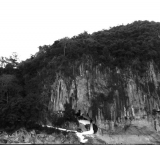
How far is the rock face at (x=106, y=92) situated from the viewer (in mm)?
23094

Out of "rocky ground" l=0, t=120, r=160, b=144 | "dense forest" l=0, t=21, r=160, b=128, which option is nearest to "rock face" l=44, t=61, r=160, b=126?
"dense forest" l=0, t=21, r=160, b=128

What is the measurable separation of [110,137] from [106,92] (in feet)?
18.8

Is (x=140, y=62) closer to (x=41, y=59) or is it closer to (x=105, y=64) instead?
(x=105, y=64)

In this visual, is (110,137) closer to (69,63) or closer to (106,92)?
(106,92)

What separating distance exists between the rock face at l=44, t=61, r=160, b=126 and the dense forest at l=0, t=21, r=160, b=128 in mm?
560

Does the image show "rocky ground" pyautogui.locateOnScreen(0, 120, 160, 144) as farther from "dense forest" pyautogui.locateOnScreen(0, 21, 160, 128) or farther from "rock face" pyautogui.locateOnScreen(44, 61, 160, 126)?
"dense forest" pyautogui.locateOnScreen(0, 21, 160, 128)

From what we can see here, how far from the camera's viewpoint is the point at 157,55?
1022 inches

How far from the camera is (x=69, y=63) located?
27.5 m

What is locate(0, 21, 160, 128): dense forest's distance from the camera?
969 inches

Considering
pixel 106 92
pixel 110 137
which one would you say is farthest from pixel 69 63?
pixel 110 137

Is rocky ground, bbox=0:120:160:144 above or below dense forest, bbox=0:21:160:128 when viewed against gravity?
below

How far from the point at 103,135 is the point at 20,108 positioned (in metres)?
11.4

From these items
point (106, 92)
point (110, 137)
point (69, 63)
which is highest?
point (69, 63)

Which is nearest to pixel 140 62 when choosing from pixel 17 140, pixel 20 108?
pixel 20 108
